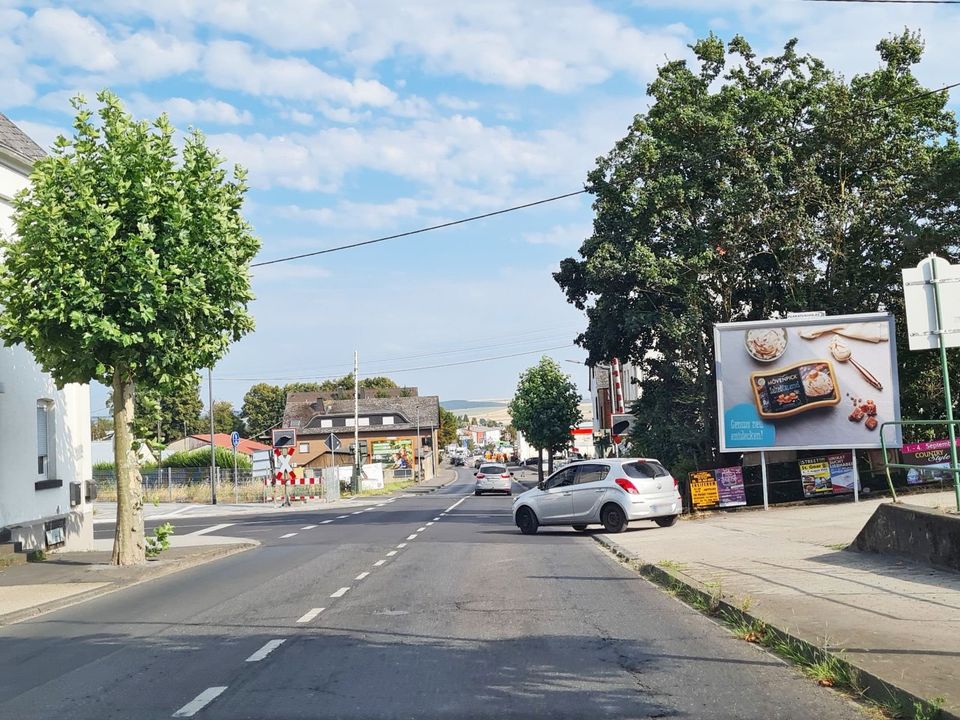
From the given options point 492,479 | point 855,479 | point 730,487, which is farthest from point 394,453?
point 855,479

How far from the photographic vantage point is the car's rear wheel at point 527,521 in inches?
938

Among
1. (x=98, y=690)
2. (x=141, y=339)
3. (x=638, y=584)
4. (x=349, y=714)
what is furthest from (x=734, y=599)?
(x=141, y=339)

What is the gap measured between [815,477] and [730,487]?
7.32ft

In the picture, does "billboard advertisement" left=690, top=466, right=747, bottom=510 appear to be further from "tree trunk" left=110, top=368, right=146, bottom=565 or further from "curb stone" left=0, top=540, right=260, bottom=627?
"tree trunk" left=110, top=368, right=146, bottom=565

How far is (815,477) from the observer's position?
88.3ft

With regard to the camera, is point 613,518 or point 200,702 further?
point 613,518

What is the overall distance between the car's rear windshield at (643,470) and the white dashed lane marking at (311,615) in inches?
469

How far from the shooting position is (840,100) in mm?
28156

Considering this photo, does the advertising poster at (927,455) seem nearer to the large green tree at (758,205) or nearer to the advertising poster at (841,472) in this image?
the advertising poster at (841,472)

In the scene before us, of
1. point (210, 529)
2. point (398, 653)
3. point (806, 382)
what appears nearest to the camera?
point (398, 653)

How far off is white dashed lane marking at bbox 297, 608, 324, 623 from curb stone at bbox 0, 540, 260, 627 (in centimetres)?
365

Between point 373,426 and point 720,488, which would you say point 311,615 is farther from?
point 373,426

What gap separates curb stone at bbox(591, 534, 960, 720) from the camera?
20.1ft

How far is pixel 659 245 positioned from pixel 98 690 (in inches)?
965
